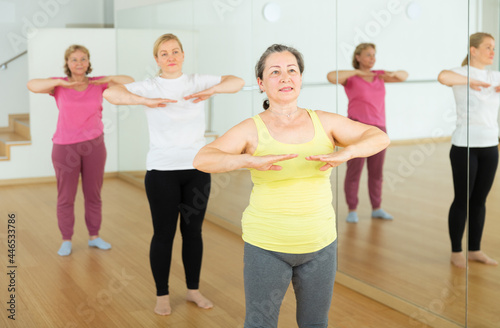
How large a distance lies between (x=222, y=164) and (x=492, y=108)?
1.43m

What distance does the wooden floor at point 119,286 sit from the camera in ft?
10.9

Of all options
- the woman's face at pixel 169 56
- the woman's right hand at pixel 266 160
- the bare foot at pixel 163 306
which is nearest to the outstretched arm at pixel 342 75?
the woman's face at pixel 169 56

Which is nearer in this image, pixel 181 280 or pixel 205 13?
pixel 181 280

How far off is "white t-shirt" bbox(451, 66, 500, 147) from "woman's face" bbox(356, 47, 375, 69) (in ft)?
1.95

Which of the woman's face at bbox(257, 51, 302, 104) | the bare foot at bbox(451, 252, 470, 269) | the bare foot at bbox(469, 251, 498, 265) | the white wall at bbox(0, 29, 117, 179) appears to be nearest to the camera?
the woman's face at bbox(257, 51, 302, 104)

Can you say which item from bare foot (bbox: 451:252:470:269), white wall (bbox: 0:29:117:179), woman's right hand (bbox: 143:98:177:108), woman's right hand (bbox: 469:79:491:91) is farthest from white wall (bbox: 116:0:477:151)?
white wall (bbox: 0:29:117:179)

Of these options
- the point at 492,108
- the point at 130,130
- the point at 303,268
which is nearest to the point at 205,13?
the point at 130,130

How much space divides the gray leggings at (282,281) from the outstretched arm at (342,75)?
1.68 meters

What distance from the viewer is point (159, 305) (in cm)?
342

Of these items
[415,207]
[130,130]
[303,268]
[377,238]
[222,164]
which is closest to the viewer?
[222,164]

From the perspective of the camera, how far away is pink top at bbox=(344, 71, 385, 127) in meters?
3.46

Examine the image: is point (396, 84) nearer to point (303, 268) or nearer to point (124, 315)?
point (303, 268)

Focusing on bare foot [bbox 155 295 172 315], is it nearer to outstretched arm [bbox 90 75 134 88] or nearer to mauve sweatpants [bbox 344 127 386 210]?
mauve sweatpants [bbox 344 127 386 210]

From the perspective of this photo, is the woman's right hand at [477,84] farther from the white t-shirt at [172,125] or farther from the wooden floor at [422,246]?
the white t-shirt at [172,125]
